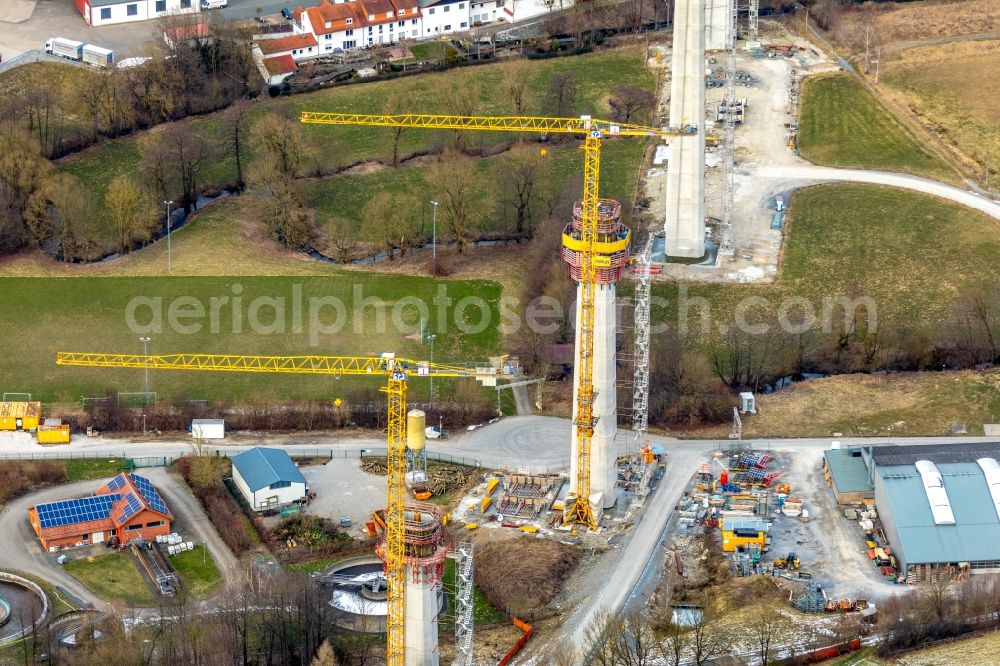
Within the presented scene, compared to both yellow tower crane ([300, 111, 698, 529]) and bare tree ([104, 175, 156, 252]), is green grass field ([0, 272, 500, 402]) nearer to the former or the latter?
bare tree ([104, 175, 156, 252])

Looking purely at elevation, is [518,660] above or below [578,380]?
below

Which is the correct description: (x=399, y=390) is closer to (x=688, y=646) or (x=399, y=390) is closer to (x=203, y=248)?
(x=688, y=646)

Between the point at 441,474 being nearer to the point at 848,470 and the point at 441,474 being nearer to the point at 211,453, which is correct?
the point at 211,453

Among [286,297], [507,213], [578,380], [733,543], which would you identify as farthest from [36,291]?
[733,543]

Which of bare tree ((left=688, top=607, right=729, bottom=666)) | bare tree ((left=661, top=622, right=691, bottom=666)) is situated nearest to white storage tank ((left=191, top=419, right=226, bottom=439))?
bare tree ((left=661, top=622, right=691, bottom=666))

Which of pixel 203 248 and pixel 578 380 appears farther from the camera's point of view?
pixel 203 248

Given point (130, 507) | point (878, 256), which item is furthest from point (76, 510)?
point (878, 256)
